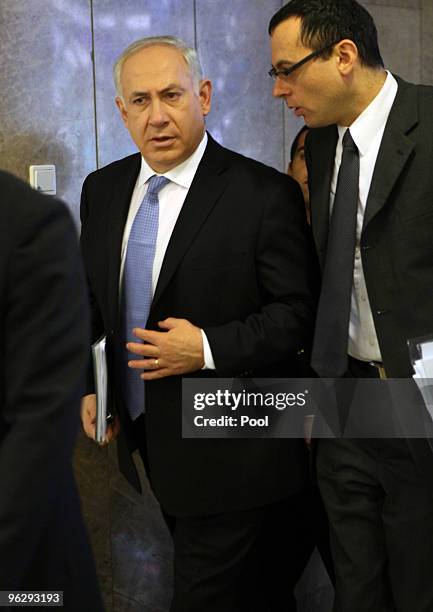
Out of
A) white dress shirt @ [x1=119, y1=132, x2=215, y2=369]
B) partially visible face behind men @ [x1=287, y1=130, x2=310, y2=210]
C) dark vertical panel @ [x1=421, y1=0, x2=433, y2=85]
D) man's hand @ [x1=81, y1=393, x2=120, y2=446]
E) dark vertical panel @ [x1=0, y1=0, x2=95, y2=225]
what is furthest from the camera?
dark vertical panel @ [x1=421, y1=0, x2=433, y2=85]

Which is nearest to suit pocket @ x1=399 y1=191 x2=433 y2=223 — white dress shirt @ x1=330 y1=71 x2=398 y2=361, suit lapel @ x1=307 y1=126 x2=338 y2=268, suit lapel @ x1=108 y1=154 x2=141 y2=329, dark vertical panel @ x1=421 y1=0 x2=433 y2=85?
white dress shirt @ x1=330 y1=71 x2=398 y2=361

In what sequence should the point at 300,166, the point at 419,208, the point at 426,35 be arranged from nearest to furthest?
the point at 419,208 → the point at 300,166 → the point at 426,35

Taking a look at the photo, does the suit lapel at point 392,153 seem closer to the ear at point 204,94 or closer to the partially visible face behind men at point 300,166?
the ear at point 204,94

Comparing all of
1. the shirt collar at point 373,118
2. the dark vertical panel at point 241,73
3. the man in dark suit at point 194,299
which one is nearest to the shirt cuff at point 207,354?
the man in dark suit at point 194,299

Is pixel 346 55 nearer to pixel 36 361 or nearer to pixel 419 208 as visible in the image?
pixel 419 208

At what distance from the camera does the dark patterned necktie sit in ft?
7.64

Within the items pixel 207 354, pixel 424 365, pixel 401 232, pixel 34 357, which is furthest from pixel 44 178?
pixel 34 357

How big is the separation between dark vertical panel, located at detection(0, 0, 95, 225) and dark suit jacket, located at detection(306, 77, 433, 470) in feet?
3.44

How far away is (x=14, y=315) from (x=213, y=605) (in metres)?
1.50

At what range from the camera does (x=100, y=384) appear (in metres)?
2.48

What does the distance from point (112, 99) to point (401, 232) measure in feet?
3.73

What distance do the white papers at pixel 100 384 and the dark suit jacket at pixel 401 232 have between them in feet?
2.38

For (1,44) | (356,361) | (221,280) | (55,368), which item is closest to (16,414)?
(55,368)

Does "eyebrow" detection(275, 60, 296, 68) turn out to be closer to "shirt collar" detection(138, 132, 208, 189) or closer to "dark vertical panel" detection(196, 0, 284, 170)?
"shirt collar" detection(138, 132, 208, 189)
